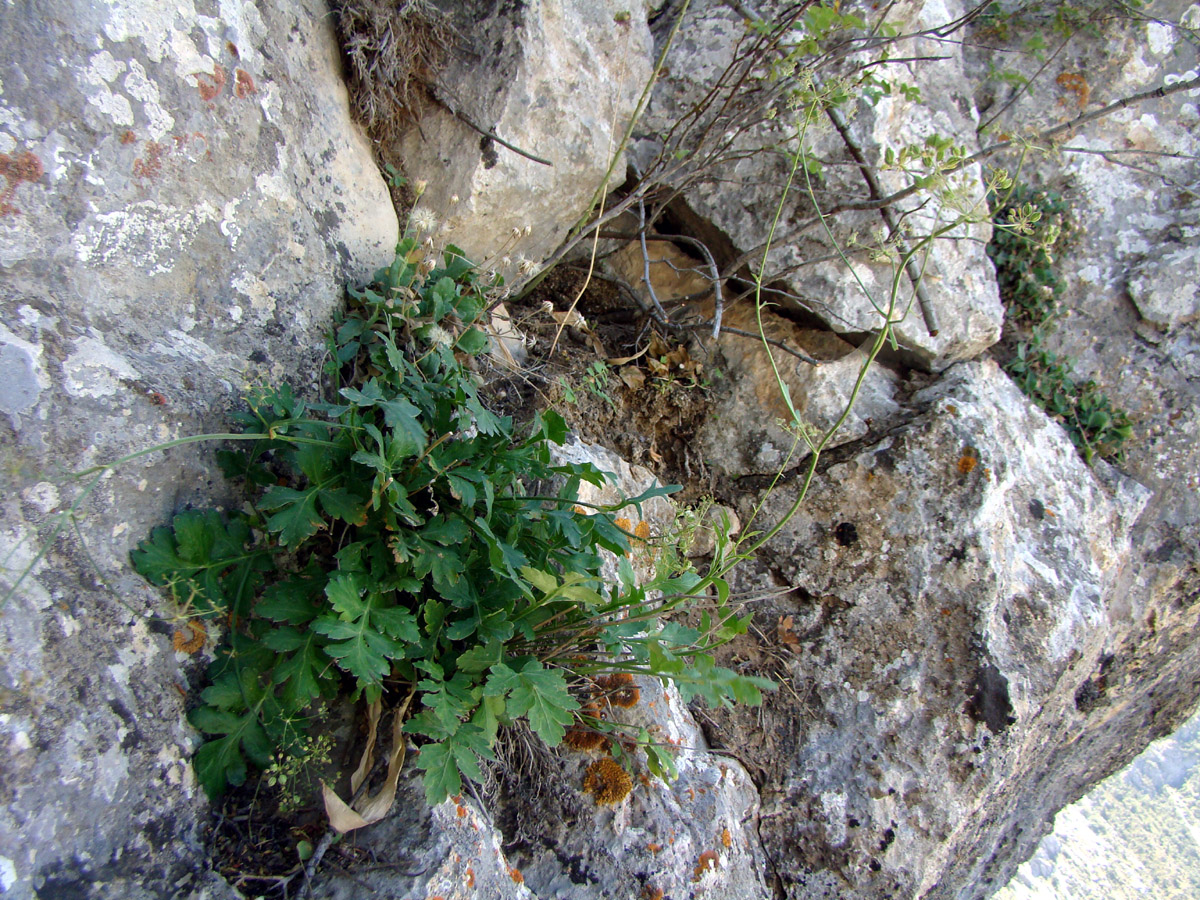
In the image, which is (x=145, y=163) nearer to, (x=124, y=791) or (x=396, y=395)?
(x=396, y=395)

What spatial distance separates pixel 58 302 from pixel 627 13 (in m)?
2.61

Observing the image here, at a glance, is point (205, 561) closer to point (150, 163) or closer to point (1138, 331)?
point (150, 163)

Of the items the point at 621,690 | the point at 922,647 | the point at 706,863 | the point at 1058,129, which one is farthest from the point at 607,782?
the point at 1058,129

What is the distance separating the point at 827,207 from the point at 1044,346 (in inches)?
64.6

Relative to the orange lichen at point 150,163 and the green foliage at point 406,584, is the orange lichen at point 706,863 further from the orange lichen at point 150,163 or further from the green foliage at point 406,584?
the orange lichen at point 150,163

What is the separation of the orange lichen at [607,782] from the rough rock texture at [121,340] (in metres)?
1.08

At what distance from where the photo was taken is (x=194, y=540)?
1731 millimetres

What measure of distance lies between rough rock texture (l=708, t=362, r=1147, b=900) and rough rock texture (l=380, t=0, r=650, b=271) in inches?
67.7

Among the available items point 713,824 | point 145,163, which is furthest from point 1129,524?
point 145,163

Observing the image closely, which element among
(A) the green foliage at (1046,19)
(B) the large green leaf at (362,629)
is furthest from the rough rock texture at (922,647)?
(A) the green foliage at (1046,19)

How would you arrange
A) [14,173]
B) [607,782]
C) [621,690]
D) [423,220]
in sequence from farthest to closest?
[423,220], [621,690], [607,782], [14,173]

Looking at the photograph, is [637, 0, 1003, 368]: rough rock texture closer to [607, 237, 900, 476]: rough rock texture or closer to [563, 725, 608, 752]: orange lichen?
[607, 237, 900, 476]: rough rock texture

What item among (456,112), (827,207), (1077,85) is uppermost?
(1077,85)

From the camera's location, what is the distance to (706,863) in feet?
7.34
